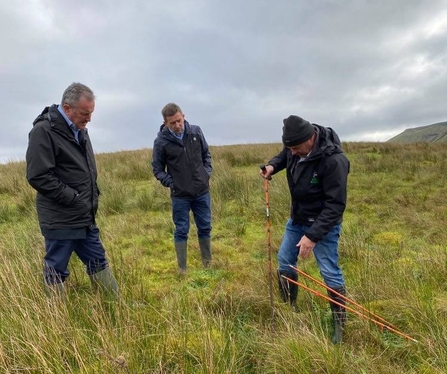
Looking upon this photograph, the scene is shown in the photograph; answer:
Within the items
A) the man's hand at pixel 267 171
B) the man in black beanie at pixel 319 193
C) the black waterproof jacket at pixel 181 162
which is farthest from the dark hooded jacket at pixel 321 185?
the black waterproof jacket at pixel 181 162

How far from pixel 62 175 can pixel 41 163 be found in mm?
266

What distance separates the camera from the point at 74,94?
3240 mm

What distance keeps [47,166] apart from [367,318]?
298 cm

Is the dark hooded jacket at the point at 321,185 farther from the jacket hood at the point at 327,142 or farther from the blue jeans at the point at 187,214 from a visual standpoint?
the blue jeans at the point at 187,214

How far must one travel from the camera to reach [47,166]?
3098 mm

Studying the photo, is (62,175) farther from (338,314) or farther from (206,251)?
(338,314)

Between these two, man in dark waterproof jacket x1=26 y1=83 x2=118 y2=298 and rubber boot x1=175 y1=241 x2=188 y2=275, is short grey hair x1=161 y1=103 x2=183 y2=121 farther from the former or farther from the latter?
rubber boot x1=175 y1=241 x2=188 y2=275

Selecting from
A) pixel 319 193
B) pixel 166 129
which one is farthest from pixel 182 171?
pixel 319 193

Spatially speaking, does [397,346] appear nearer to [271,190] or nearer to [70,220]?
[70,220]

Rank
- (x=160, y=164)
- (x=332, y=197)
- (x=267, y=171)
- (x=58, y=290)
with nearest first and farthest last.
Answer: (x=332, y=197)
(x=58, y=290)
(x=267, y=171)
(x=160, y=164)

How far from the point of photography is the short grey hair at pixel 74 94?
3.23 meters

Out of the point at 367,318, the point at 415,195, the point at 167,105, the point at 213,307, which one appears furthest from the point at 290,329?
the point at 415,195

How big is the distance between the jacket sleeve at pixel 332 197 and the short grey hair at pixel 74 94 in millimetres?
2180

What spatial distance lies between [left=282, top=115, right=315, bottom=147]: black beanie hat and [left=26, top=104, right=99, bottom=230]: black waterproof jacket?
1.90 m
